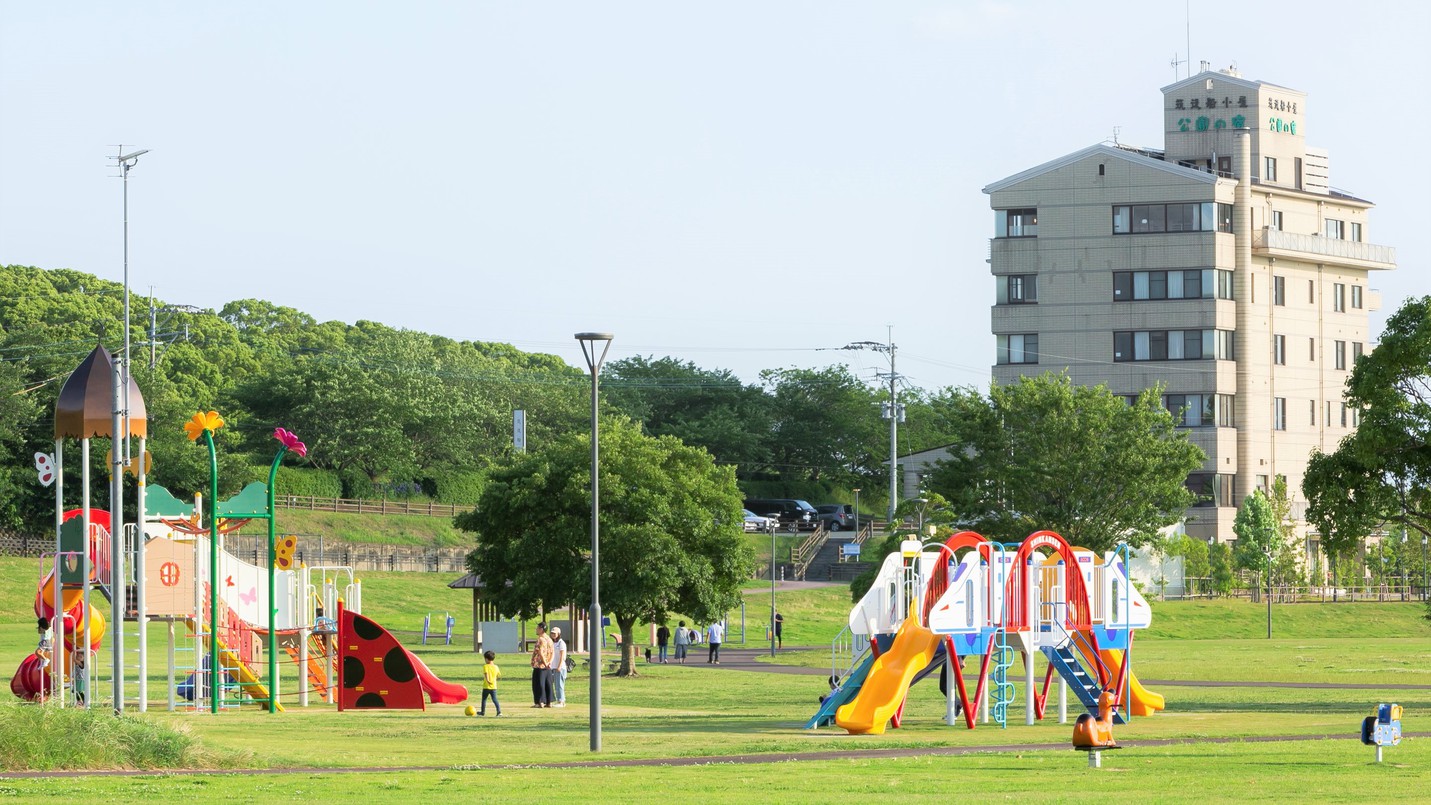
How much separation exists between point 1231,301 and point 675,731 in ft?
232

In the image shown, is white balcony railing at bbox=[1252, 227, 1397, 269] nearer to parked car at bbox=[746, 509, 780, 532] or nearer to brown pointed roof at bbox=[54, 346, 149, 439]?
parked car at bbox=[746, 509, 780, 532]

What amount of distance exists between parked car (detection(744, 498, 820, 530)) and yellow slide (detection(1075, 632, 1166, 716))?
236 ft

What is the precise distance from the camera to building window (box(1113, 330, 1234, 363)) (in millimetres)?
96000

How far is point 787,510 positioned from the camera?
113 meters

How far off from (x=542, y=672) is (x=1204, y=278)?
65093 millimetres

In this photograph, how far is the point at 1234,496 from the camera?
3831 inches

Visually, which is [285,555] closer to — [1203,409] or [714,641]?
[714,641]

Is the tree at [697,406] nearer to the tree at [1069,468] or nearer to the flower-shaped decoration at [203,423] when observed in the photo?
the tree at [1069,468]

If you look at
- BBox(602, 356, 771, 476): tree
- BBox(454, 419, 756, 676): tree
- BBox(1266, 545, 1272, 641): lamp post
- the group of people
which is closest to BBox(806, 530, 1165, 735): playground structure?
BBox(454, 419, 756, 676): tree

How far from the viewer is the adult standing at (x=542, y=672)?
38.1 meters

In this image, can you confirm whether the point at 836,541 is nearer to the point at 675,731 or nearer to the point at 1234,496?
the point at 1234,496

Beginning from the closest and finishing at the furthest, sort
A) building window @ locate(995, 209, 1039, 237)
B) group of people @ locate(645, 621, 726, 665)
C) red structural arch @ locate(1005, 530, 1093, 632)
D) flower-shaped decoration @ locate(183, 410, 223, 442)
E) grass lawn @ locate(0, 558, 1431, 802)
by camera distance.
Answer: grass lawn @ locate(0, 558, 1431, 802)
red structural arch @ locate(1005, 530, 1093, 632)
flower-shaped decoration @ locate(183, 410, 223, 442)
group of people @ locate(645, 621, 726, 665)
building window @ locate(995, 209, 1039, 237)

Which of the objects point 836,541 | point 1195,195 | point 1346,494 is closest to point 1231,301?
point 1195,195

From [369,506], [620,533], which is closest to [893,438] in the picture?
[369,506]
